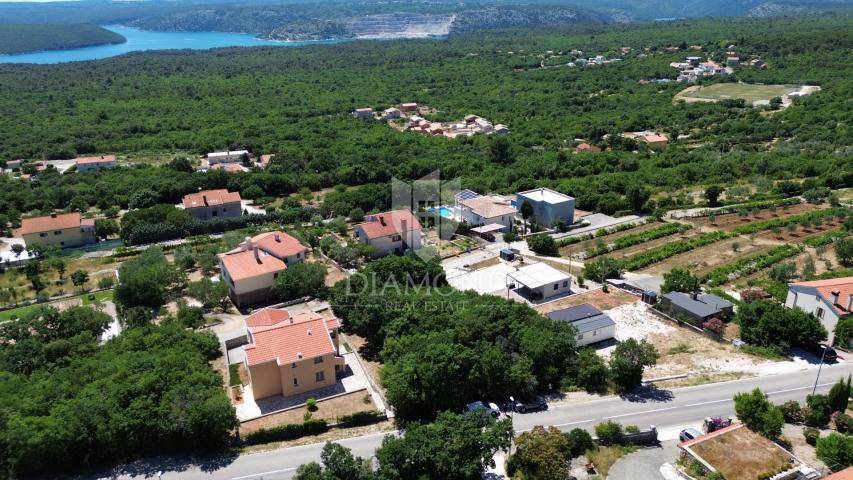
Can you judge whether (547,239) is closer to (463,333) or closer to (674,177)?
(463,333)

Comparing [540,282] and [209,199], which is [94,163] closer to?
[209,199]

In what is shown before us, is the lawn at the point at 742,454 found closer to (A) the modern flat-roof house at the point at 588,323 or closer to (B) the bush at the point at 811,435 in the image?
(B) the bush at the point at 811,435

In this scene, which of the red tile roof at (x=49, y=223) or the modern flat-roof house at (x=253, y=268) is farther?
the red tile roof at (x=49, y=223)

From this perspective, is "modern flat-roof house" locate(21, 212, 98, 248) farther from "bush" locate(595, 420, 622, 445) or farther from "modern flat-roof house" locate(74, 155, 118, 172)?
"bush" locate(595, 420, 622, 445)

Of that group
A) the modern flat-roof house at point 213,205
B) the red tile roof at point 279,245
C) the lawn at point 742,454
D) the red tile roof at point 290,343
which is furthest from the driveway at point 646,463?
the modern flat-roof house at point 213,205

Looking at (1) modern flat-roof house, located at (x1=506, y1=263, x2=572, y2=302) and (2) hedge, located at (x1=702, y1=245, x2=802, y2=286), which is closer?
(1) modern flat-roof house, located at (x1=506, y1=263, x2=572, y2=302)

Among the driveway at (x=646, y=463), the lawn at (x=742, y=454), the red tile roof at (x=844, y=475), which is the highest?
the red tile roof at (x=844, y=475)

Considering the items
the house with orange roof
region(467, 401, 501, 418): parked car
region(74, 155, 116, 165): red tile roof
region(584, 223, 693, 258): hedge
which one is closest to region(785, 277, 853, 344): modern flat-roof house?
region(584, 223, 693, 258): hedge

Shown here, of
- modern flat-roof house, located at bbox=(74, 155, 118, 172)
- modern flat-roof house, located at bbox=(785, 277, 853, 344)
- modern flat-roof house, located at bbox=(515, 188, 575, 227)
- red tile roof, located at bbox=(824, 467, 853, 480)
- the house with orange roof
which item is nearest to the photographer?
red tile roof, located at bbox=(824, 467, 853, 480)
